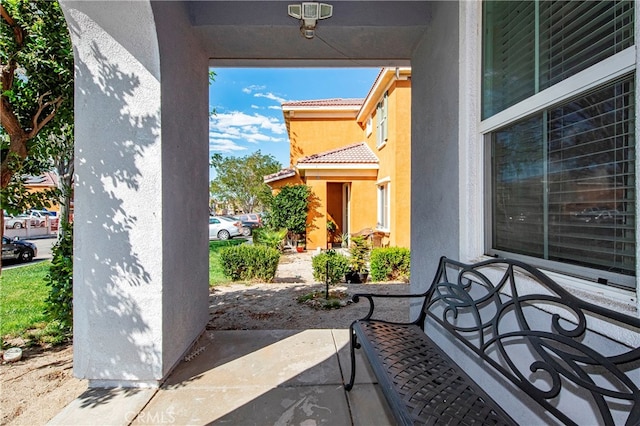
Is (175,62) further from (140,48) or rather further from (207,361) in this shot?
(207,361)

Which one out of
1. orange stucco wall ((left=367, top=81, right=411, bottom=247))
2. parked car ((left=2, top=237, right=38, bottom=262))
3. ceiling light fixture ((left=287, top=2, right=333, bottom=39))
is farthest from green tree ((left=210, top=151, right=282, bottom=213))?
ceiling light fixture ((left=287, top=2, right=333, bottom=39))

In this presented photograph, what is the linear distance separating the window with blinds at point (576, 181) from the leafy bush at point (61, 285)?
4215 mm

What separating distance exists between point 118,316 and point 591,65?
3564 mm

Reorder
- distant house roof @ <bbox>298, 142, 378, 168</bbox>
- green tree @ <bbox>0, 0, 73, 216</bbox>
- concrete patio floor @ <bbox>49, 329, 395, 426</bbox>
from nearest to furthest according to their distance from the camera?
concrete patio floor @ <bbox>49, 329, 395, 426</bbox> < green tree @ <bbox>0, 0, 73, 216</bbox> < distant house roof @ <bbox>298, 142, 378, 168</bbox>

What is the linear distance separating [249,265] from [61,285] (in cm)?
424

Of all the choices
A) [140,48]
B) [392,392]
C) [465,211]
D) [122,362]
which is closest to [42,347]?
[122,362]

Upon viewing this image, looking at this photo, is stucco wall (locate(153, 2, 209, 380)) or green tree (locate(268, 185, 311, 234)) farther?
green tree (locate(268, 185, 311, 234))

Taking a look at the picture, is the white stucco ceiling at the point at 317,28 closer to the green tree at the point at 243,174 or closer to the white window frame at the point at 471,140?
the white window frame at the point at 471,140

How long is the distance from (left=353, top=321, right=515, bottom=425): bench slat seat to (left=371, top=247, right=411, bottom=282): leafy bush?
16.3 feet

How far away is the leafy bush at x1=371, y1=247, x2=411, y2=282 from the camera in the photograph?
746 cm

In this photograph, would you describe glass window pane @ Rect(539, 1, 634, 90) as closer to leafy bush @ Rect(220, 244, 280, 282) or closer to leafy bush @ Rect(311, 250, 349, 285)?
leafy bush @ Rect(311, 250, 349, 285)

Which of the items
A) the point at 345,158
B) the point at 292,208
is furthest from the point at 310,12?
the point at 292,208

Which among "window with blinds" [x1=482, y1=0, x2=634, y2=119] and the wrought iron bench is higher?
"window with blinds" [x1=482, y1=0, x2=634, y2=119]

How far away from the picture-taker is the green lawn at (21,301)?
4.14m
